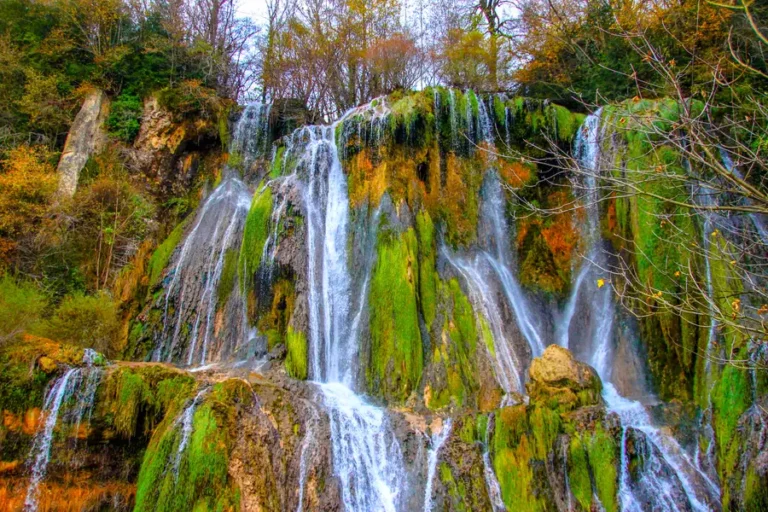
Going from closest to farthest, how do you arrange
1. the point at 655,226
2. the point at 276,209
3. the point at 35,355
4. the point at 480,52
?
the point at 35,355 < the point at 655,226 < the point at 276,209 < the point at 480,52

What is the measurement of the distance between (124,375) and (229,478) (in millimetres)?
2873

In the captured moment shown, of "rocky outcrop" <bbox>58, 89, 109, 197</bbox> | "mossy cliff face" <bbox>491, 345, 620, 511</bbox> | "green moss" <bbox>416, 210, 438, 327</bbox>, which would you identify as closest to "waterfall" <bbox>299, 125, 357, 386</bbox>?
"green moss" <bbox>416, 210, 438, 327</bbox>

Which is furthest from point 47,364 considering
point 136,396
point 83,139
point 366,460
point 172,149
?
point 172,149

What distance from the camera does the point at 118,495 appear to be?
8.59m

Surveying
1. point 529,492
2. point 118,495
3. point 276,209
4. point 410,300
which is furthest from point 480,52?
point 118,495

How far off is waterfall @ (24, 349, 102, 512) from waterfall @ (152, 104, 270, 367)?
308cm

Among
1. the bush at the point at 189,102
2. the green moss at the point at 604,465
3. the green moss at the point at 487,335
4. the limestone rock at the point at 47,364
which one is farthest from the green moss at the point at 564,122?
the limestone rock at the point at 47,364

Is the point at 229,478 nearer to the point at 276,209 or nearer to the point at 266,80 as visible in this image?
the point at 276,209

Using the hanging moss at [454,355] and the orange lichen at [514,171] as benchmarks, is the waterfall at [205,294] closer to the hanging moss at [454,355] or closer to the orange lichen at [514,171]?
the hanging moss at [454,355]

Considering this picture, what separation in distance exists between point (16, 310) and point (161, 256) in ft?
16.5

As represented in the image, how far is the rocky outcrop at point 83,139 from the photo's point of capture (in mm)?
15578

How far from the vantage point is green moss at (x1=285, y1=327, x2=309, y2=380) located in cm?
1078

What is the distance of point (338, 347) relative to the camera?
1146 cm

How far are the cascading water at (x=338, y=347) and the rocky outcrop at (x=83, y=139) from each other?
21.7 ft
